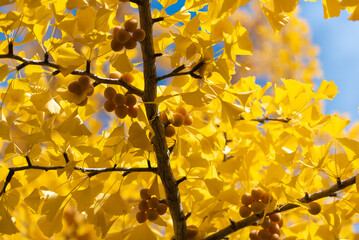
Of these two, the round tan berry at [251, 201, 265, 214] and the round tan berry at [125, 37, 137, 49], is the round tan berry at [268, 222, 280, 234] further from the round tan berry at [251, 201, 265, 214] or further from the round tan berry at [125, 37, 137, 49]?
the round tan berry at [125, 37, 137, 49]

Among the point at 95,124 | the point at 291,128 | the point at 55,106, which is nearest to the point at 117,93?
the point at 55,106

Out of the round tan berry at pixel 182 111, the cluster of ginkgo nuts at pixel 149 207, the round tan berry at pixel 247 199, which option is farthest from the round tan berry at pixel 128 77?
the round tan berry at pixel 247 199

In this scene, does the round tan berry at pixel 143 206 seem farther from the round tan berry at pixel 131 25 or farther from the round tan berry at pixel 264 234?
the round tan berry at pixel 131 25

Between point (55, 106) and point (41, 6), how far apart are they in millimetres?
173

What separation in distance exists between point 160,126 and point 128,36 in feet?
0.53

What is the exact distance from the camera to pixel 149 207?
725mm

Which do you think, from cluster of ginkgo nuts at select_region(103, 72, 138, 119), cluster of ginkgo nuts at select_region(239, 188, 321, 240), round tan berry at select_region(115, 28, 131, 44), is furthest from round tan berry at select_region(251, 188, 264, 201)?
round tan berry at select_region(115, 28, 131, 44)

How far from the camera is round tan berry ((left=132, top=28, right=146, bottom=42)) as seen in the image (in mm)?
562

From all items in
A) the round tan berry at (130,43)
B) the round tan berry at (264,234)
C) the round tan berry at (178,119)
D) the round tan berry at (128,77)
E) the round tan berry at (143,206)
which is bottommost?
the round tan berry at (264,234)

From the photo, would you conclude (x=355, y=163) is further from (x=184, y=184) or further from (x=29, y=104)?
(x=29, y=104)

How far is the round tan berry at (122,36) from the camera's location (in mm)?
559

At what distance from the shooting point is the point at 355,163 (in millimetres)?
697

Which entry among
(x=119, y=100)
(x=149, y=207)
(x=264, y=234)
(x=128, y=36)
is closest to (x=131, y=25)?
(x=128, y=36)

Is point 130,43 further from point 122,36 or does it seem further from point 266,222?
point 266,222
